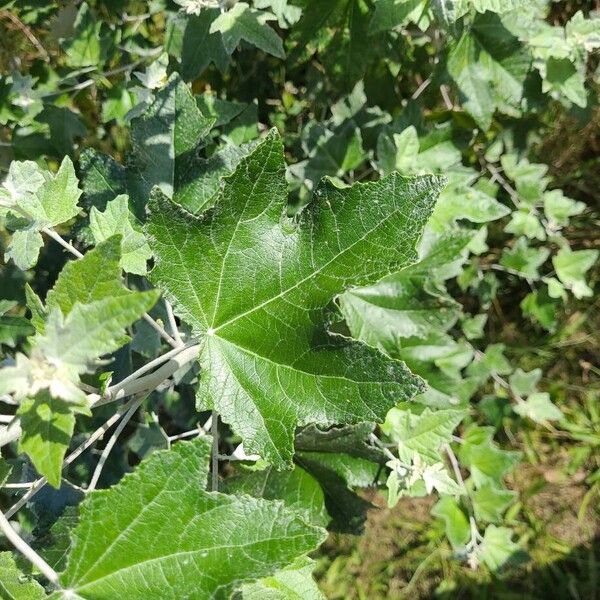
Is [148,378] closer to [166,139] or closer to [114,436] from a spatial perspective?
[114,436]

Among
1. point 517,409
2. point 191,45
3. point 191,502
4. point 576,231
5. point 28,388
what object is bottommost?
point 517,409

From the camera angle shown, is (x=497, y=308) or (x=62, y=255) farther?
(x=497, y=308)

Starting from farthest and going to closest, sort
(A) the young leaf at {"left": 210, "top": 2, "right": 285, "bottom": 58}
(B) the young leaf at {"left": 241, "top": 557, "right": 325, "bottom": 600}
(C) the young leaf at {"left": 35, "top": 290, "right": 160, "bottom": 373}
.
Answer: (A) the young leaf at {"left": 210, "top": 2, "right": 285, "bottom": 58} < (B) the young leaf at {"left": 241, "top": 557, "right": 325, "bottom": 600} < (C) the young leaf at {"left": 35, "top": 290, "right": 160, "bottom": 373}

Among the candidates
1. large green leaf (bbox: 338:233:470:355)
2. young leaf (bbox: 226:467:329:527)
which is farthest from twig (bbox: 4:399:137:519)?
large green leaf (bbox: 338:233:470:355)

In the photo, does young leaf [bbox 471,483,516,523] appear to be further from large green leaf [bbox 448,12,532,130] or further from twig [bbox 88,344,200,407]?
twig [bbox 88,344,200,407]

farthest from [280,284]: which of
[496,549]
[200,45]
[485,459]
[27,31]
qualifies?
[27,31]

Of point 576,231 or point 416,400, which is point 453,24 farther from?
point 576,231

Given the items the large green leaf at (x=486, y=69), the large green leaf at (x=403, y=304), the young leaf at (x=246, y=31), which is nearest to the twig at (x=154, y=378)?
the large green leaf at (x=403, y=304)

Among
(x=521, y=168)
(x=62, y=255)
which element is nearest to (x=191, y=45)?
(x=62, y=255)
